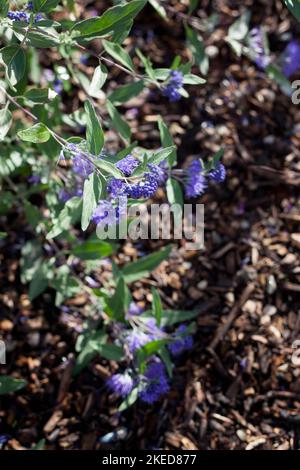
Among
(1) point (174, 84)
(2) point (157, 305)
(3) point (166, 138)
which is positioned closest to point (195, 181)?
(3) point (166, 138)

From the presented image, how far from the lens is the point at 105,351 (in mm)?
2322

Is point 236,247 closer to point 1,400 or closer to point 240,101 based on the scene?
point 240,101

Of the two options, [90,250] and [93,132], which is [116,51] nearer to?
[93,132]

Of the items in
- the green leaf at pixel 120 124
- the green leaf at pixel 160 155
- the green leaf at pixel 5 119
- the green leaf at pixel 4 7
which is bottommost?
the green leaf at pixel 120 124

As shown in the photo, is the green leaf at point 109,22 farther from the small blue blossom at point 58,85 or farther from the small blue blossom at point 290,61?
the small blue blossom at point 290,61

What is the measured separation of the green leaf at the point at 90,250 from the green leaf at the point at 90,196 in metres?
0.74

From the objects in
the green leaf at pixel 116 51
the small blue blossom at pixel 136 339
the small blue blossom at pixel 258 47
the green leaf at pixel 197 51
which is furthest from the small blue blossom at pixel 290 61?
the small blue blossom at pixel 136 339

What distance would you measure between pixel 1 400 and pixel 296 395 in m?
1.14

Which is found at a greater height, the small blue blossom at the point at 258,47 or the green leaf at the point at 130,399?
the small blue blossom at the point at 258,47

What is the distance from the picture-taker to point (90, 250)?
2.44m

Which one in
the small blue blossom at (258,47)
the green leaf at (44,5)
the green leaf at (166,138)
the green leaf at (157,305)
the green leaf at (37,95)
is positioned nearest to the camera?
the green leaf at (44,5)

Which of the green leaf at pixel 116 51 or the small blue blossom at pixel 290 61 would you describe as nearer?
the green leaf at pixel 116 51

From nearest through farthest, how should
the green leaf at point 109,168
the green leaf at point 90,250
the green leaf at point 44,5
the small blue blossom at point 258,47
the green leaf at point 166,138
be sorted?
the green leaf at point 109,168 → the green leaf at point 44,5 → the green leaf at point 166,138 → the green leaf at point 90,250 → the small blue blossom at point 258,47

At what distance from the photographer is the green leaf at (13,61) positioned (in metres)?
1.79
